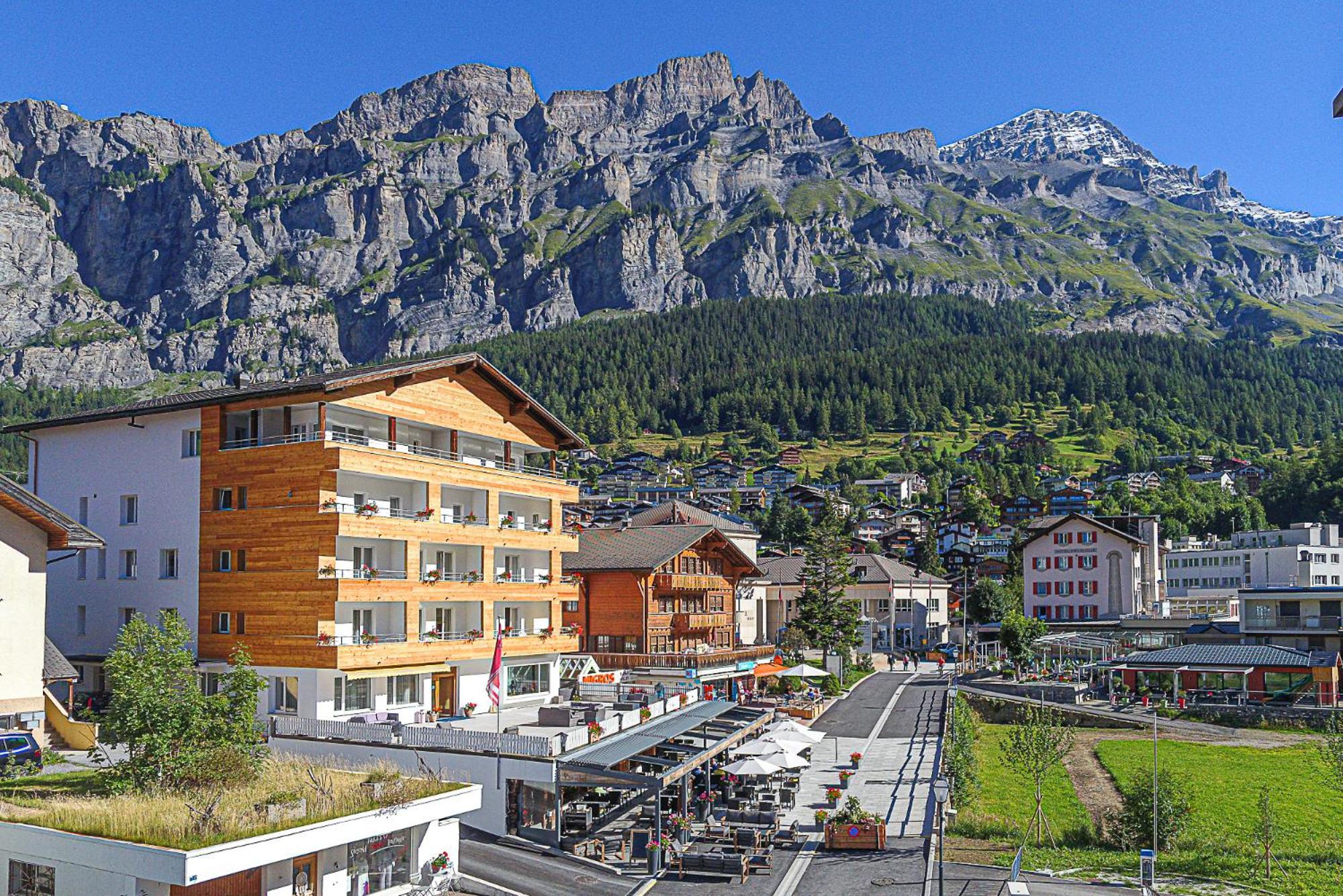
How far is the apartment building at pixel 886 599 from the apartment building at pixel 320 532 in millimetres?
60057

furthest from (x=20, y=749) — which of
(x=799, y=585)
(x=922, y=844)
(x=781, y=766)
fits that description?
(x=799, y=585)

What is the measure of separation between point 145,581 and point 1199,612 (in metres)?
114

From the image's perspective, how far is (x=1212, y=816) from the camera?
41.7 m

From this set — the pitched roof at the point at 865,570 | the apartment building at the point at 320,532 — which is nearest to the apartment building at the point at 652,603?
the apartment building at the point at 320,532

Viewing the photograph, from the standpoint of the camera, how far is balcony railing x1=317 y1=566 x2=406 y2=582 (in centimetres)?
4434

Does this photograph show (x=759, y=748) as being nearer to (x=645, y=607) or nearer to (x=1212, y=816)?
(x=1212, y=816)

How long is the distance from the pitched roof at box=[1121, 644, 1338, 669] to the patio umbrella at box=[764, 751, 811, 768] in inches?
1827

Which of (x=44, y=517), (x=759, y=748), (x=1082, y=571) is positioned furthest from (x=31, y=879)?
(x=1082, y=571)

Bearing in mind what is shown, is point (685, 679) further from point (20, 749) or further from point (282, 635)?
point (20, 749)

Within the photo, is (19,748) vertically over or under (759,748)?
over

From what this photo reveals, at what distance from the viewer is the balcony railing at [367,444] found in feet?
154

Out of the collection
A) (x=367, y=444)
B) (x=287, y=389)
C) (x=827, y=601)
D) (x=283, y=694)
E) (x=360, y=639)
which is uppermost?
(x=287, y=389)

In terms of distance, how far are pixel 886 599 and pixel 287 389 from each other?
91.6 metres

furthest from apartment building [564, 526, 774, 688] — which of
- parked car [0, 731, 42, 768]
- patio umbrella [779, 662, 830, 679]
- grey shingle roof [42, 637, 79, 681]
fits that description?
parked car [0, 731, 42, 768]
